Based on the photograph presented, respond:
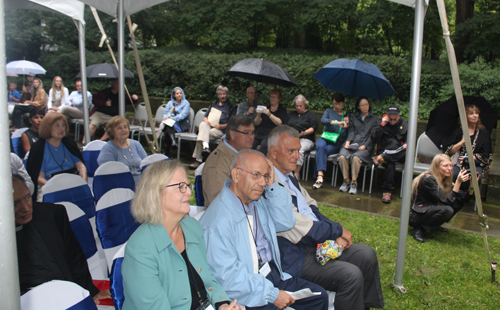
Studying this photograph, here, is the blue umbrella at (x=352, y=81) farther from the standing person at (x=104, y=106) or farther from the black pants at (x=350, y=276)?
the standing person at (x=104, y=106)

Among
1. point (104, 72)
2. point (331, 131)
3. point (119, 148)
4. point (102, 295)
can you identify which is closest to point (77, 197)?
point (102, 295)

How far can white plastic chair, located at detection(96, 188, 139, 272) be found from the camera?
2650 millimetres

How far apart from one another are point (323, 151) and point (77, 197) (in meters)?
4.38

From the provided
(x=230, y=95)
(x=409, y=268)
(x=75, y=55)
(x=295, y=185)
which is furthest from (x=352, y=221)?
(x=75, y=55)

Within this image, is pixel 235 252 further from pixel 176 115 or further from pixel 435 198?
pixel 176 115

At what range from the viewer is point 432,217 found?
4.45 m

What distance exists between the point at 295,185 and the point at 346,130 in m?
3.75

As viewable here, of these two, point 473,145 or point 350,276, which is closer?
point 350,276


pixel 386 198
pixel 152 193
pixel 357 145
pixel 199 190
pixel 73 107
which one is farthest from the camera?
pixel 73 107

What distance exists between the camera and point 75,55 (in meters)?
15.1

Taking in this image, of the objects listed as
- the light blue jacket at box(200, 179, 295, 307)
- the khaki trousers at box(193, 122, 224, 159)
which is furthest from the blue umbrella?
the light blue jacket at box(200, 179, 295, 307)

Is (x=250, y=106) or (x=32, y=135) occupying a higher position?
(x=250, y=106)

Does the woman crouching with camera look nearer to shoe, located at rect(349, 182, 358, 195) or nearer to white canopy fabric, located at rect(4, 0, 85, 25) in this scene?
shoe, located at rect(349, 182, 358, 195)

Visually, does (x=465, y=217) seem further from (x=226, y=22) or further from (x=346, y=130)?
(x=226, y=22)
